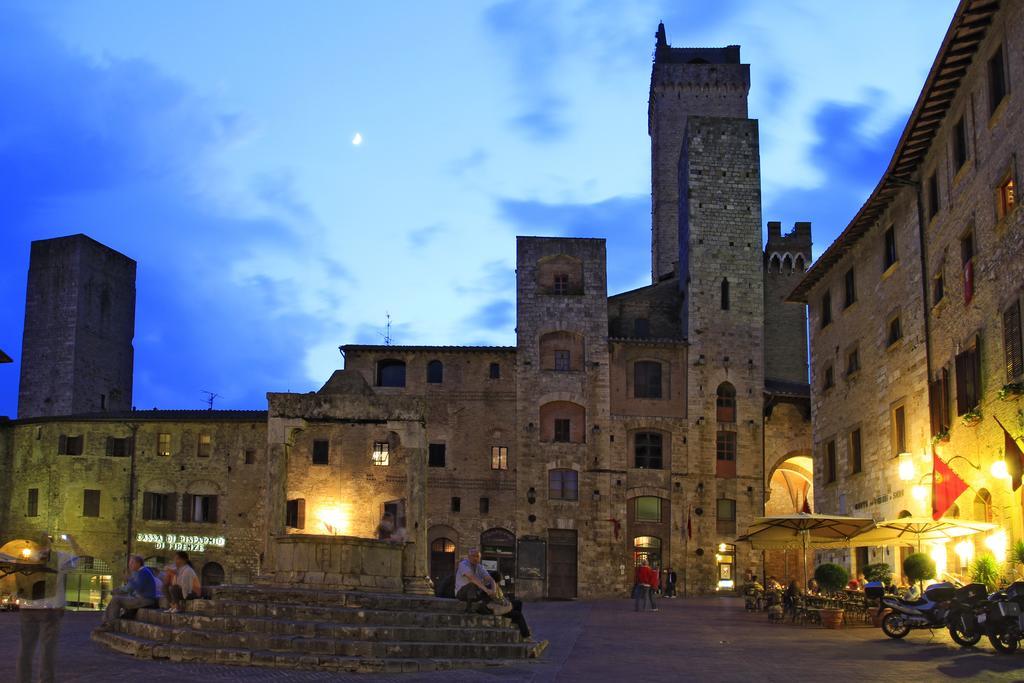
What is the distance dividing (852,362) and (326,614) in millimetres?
19172

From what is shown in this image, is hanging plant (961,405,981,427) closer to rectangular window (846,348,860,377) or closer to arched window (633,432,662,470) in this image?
rectangular window (846,348,860,377)

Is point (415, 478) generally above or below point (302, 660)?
above

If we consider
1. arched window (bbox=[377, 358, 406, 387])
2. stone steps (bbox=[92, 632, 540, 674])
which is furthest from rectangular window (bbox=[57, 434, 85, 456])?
stone steps (bbox=[92, 632, 540, 674])

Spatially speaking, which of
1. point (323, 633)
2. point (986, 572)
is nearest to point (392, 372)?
point (986, 572)

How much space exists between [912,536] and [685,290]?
26619mm

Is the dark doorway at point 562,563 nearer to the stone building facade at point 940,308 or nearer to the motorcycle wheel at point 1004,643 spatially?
the stone building facade at point 940,308

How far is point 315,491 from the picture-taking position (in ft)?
151

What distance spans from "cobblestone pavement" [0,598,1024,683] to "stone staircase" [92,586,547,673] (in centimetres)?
51

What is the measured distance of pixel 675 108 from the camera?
64.1 m

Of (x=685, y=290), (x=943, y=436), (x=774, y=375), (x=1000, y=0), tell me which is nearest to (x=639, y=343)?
(x=685, y=290)

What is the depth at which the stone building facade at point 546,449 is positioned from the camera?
46156 millimetres

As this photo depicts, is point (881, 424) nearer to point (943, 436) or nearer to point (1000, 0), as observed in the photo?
point (943, 436)

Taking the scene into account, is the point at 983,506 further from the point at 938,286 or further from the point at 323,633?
the point at 323,633

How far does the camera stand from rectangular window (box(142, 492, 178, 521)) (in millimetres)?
46406
